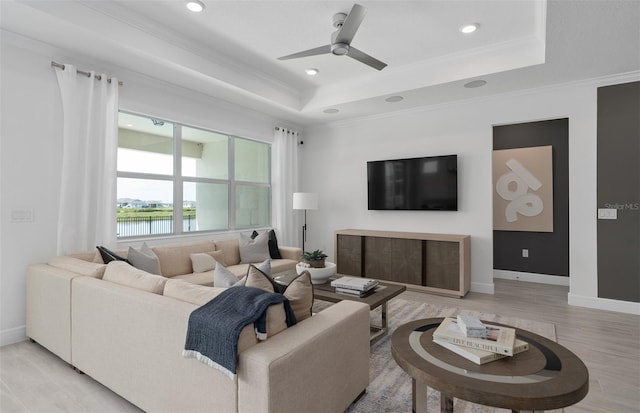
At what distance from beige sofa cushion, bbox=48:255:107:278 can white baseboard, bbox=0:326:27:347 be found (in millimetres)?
670

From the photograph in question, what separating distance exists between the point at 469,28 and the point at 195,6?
2566 millimetres

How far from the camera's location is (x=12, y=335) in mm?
2863

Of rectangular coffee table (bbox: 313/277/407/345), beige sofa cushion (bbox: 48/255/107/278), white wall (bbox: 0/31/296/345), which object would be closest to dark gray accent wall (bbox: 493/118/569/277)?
rectangular coffee table (bbox: 313/277/407/345)

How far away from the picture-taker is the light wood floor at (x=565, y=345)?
199 centimetres

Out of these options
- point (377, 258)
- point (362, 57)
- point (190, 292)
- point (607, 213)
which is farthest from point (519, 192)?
point (190, 292)

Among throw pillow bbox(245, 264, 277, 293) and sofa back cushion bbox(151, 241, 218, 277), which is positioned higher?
throw pillow bbox(245, 264, 277, 293)

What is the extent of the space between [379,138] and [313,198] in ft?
4.77

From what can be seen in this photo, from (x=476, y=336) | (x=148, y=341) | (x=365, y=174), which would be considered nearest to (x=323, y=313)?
(x=476, y=336)

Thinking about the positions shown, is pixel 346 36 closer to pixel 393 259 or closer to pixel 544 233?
pixel 393 259

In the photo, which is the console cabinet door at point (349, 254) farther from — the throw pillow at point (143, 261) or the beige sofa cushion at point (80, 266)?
the beige sofa cushion at point (80, 266)

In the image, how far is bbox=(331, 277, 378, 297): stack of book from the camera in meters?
2.83

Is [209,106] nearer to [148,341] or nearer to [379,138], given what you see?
[379,138]

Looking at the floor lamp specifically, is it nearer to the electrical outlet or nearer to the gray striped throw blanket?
the electrical outlet

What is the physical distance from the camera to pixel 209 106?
4559 millimetres
